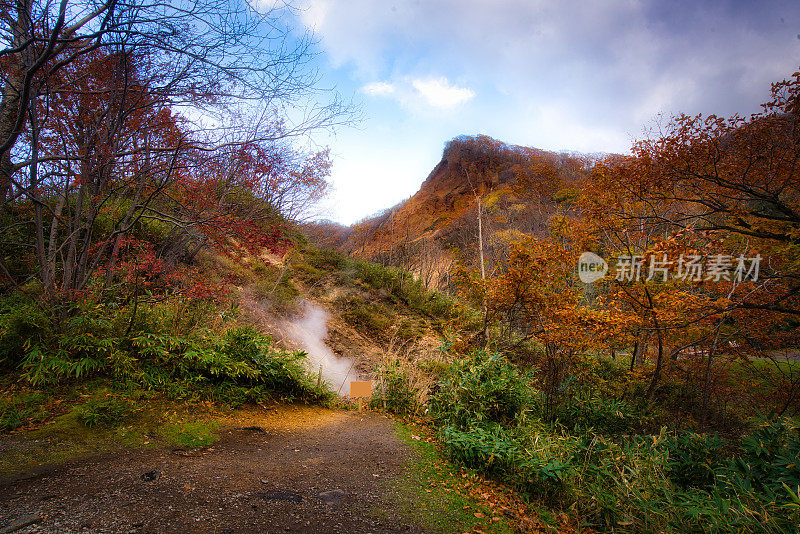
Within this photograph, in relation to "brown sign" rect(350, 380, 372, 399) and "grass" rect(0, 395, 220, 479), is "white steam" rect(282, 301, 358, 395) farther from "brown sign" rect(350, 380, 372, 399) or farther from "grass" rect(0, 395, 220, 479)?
"grass" rect(0, 395, 220, 479)

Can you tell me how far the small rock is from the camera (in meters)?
2.24

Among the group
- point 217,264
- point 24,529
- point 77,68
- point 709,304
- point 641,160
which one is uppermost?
point 641,160

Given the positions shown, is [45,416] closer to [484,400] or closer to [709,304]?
[484,400]

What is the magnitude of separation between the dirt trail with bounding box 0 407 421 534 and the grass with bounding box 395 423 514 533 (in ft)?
0.45

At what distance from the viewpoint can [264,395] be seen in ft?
14.6

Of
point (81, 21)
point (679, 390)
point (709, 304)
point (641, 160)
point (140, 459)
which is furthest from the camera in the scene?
point (679, 390)

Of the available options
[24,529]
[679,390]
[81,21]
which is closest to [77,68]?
[81,21]

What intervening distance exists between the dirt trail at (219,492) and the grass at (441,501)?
A: 0.14 metres

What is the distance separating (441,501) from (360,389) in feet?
10.2

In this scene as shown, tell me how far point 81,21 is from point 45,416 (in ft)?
11.9

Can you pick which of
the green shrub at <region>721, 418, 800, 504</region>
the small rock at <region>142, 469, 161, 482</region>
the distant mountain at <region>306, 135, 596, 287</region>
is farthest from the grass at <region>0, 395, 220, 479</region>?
the distant mountain at <region>306, 135, 596, 287</region>

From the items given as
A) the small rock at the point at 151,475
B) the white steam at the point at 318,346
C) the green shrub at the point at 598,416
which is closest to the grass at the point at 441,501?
the small rock at the point at 151,475

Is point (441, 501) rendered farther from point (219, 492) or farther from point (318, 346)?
point (318, 346)

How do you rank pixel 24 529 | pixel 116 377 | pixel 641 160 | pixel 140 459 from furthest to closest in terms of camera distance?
pixel 641 160, pixel 116 377, pixel 140 459, pixel 24 529
